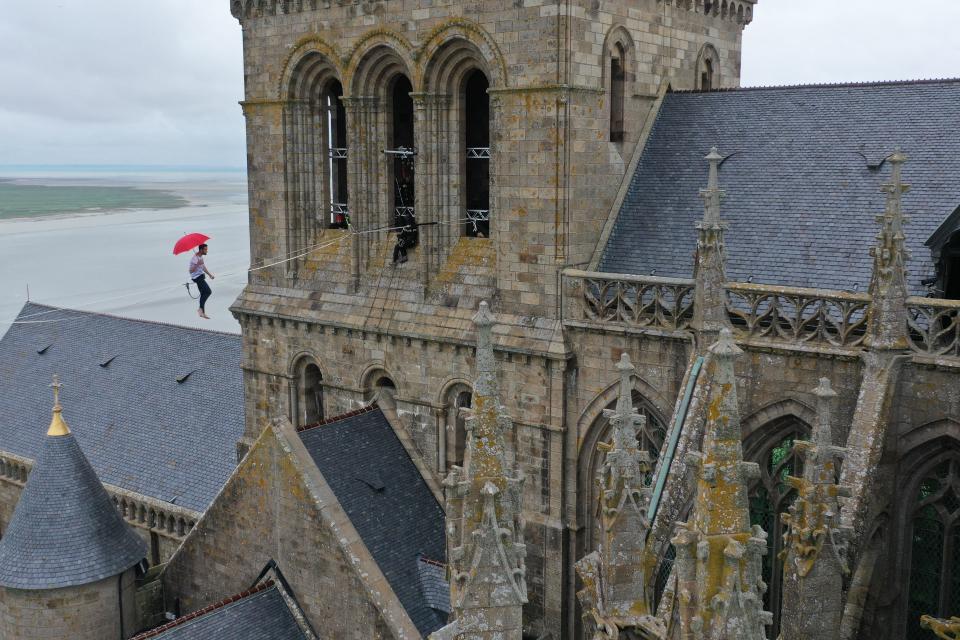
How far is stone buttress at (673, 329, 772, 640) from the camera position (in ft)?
33.5

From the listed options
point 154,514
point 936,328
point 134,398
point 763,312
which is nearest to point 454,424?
point 763,312

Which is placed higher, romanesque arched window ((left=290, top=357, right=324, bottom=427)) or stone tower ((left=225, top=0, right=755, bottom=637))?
stone tower ((left=225, top=0, right=755, bottom=637))

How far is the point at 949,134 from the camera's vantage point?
20438 mm

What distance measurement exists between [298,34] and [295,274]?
5.93m

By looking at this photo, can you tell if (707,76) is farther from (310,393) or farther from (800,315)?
(310,393)

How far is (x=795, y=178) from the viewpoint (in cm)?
2155

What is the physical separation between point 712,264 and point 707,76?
1003cm

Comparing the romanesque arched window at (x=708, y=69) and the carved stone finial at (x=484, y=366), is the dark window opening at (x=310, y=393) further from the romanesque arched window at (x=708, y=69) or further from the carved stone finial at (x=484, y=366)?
the carved stone finial at (x=484, y=366)

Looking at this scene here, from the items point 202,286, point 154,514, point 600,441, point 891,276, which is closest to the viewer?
point 891,276

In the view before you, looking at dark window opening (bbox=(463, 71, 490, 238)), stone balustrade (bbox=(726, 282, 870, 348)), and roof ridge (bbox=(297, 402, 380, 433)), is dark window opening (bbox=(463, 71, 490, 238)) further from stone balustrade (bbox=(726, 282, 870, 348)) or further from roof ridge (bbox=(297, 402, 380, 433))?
stone balustrade (bbox=(726, 282, 870, 348))

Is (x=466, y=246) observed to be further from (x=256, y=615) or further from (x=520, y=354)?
(x=256, y=615)

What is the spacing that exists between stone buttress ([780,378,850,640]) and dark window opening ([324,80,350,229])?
1532 cm

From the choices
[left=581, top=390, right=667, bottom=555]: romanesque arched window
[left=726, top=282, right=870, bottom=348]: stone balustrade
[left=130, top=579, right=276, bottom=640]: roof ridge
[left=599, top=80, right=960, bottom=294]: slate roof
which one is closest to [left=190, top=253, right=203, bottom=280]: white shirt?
[left=130, top=579, right=276, bottom=640]: roof ridge

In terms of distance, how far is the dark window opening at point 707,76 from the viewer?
2673 centimetres
